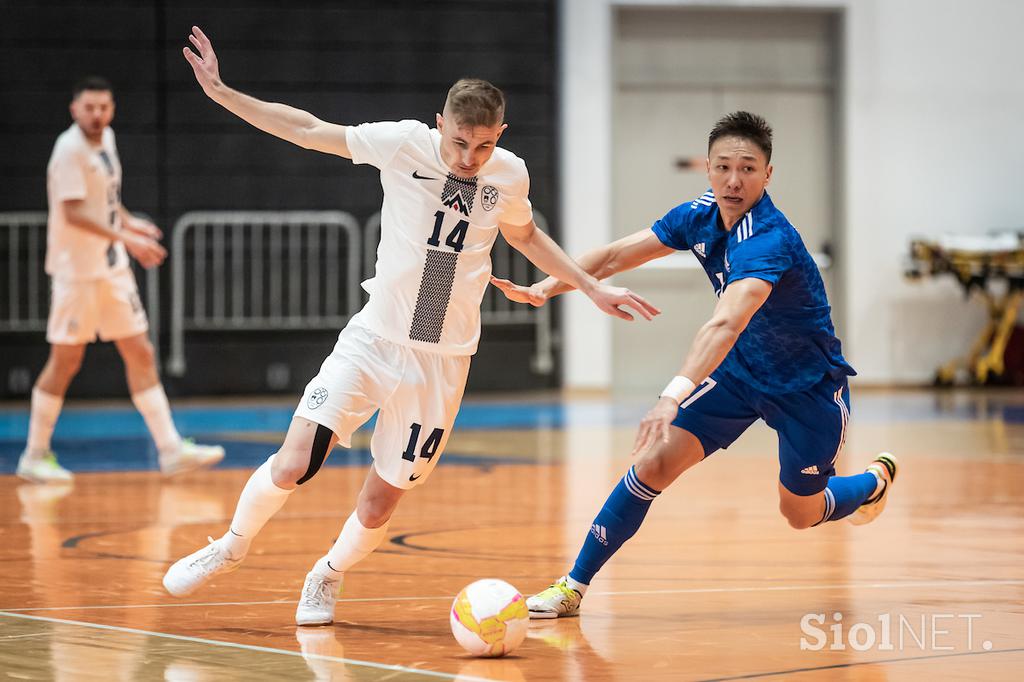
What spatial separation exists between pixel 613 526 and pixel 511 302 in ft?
31.7

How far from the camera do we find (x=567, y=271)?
432 centimetres

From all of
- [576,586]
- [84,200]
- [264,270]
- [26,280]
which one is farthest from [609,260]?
[26,280]

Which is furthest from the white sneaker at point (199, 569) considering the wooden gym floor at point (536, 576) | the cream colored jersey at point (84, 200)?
the cream colored jersey at point (84, 200)

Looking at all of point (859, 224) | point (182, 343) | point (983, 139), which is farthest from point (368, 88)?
point (983, 139)

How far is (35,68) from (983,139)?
10.2m

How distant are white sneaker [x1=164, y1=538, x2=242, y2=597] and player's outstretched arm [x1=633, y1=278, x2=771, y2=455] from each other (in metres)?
1.37

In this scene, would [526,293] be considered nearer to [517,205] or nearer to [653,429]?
[517,205]

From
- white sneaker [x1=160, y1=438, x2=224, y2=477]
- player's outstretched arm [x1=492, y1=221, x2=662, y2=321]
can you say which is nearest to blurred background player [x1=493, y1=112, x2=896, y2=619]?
player's outstretched arm [x1=492, y1=221, x2=662, y2=321]

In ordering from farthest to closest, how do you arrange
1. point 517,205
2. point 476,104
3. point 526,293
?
point 526,293
point 517,205
point 476,104

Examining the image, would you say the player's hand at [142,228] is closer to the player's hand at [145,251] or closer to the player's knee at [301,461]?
the player's hand at [145,251]

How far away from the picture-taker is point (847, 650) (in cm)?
Answer: 369

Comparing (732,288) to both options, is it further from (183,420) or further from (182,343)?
(182,343)

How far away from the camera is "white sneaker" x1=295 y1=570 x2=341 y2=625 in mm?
4035

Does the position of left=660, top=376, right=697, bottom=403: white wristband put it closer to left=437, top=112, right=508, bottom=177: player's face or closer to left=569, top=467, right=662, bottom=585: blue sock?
left=569, top=467, right=662, bottom=585: blue sock
